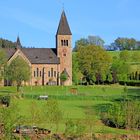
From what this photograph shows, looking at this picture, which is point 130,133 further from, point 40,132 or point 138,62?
point 138,62

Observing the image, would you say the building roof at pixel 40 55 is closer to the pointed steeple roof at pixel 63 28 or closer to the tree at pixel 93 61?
the pointed steeple roof at pixel 63 28

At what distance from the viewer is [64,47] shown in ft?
347

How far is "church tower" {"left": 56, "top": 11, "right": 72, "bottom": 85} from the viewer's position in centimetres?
10425

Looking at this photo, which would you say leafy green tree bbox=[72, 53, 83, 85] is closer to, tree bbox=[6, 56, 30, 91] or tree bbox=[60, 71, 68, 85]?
tree bbox=[60, 71, 68, 85]

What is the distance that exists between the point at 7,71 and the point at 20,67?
9.79 ft

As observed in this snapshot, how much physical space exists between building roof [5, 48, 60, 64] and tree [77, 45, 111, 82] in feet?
23.5

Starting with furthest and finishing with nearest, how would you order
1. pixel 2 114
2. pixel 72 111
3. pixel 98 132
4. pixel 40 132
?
1. pixel 72 111
2. pixel 98 132
3. pixel 40 132
4. pixel 2 114

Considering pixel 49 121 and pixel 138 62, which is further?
pixel 138 62

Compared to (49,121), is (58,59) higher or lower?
higher

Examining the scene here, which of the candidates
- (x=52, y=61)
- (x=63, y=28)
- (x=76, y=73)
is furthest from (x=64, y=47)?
(x=76, y=73)

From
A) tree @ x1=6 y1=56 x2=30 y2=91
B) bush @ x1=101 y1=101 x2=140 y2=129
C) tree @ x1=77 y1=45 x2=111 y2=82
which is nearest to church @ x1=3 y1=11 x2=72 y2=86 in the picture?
tree @ x1=77 y1=45 x2=111 y2=82

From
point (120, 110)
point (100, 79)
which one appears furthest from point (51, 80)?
point (120, 110)

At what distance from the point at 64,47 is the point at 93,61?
7692 mm

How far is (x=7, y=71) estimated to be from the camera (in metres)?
87.2
